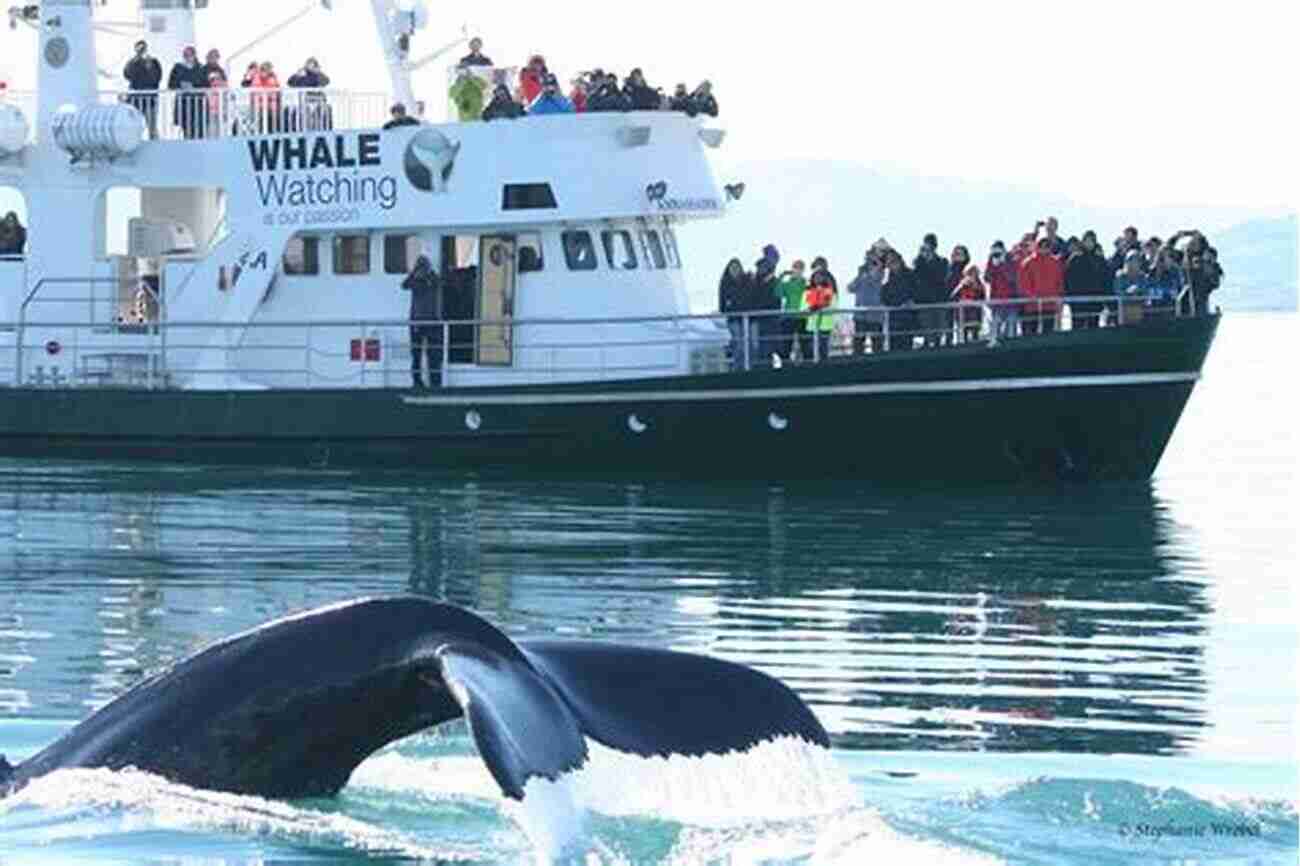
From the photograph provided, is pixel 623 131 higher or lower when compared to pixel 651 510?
higher

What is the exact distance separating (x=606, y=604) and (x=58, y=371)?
18.0 meters

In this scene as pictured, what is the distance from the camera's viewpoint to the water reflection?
17.6 metres

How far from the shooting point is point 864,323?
1487 inches

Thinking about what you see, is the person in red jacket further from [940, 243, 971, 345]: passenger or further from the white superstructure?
the white superstructure

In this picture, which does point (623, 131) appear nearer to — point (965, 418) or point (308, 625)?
point (965, 418)

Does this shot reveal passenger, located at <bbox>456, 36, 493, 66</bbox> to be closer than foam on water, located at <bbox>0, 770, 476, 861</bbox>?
No

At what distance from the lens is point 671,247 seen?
38.6 meters

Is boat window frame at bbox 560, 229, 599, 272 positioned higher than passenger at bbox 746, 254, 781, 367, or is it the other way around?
boat window frame at bbox 560, 229, 599, 272

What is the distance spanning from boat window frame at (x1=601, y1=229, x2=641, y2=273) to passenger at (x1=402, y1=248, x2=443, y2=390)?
75.1 inches

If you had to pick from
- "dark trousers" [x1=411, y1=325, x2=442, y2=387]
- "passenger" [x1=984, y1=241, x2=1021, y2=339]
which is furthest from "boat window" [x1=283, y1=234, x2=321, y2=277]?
"passenger" [x1=984, y1=241, x2=1021, y2=339]

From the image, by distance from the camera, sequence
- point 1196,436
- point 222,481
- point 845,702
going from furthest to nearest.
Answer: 1. point 1196,436
2. point 222,481
3. point 845,702

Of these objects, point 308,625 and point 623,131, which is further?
point 623,131

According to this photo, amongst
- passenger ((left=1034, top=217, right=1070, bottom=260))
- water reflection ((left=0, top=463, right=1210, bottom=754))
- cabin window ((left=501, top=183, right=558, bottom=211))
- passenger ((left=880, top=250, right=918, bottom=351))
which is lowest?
water reflection ((left=0, top=463, right=1210, bottom=754))

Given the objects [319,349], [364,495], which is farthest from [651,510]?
[319,349]
